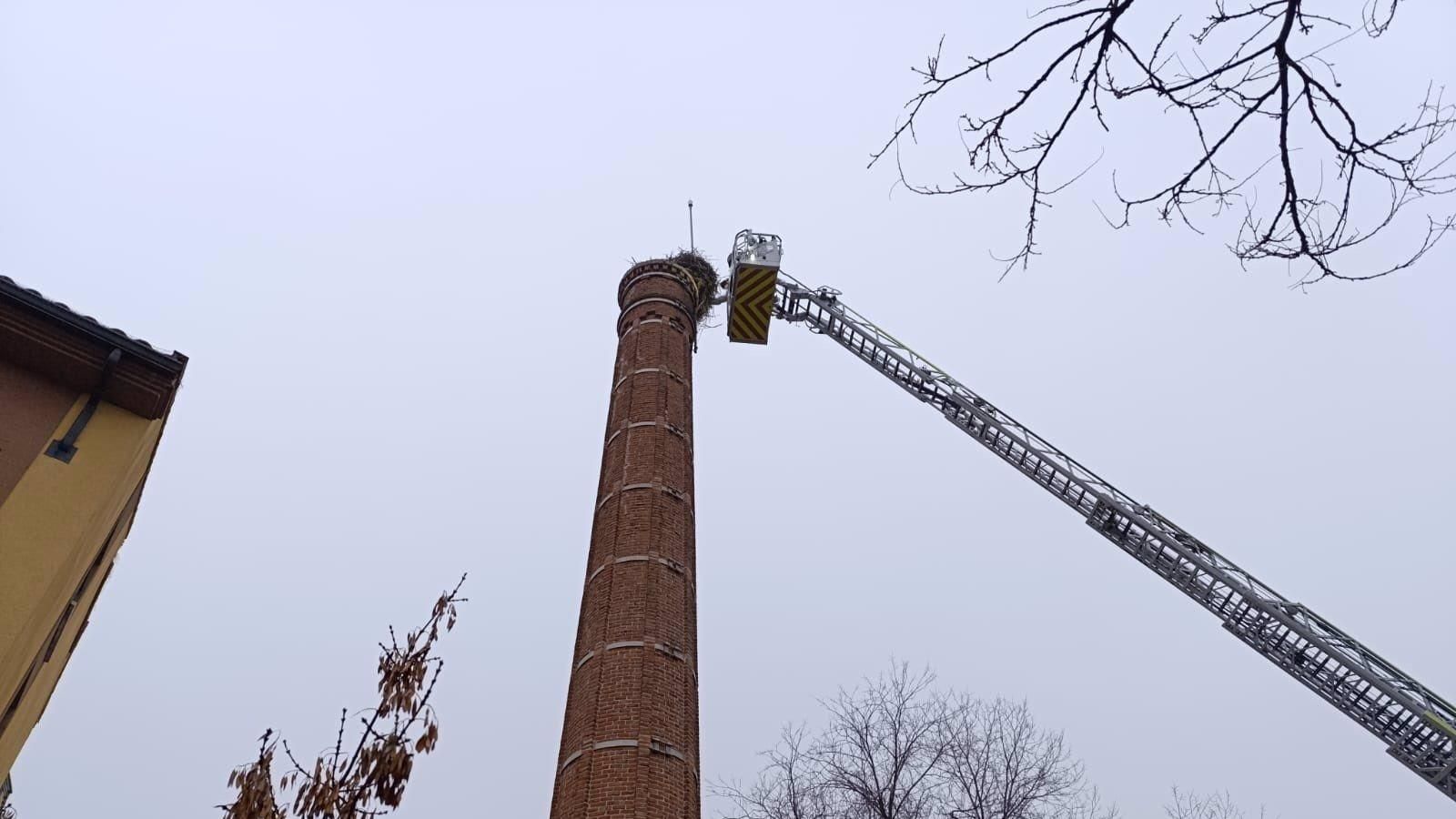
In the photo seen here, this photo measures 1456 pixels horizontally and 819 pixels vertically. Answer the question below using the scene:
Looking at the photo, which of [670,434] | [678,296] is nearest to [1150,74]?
[670,434]

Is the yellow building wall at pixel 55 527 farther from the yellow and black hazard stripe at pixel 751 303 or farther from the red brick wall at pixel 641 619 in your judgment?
the yellow and black hazard stripe at pixel 751 303

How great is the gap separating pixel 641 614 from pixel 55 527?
25.1 feet

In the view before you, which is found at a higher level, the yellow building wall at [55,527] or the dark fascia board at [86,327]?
the dark fascia board at [86,327]

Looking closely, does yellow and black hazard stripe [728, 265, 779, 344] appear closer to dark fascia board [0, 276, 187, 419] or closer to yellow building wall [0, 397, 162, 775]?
yellow building wall [0, 397, 162, 775]

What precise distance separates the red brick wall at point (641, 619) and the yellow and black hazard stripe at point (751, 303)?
123 inches

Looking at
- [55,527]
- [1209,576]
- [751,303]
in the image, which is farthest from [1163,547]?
[55,527]

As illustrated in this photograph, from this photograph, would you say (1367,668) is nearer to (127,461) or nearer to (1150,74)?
(1150,74)

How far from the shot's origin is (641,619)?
13211mm

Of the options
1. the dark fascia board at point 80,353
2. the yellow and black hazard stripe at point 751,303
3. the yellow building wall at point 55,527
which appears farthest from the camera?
the yellow and black hazard stripe at point 751,303

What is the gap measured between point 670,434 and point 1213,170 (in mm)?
12804

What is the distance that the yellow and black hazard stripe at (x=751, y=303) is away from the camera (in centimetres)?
2150

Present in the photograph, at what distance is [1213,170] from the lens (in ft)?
14.5

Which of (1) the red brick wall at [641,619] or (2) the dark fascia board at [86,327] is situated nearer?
(2) the dark fascia board at [86,327]

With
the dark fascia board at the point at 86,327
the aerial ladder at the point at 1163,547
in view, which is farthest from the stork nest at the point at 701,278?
the dark fascia board at the point at 86,327
